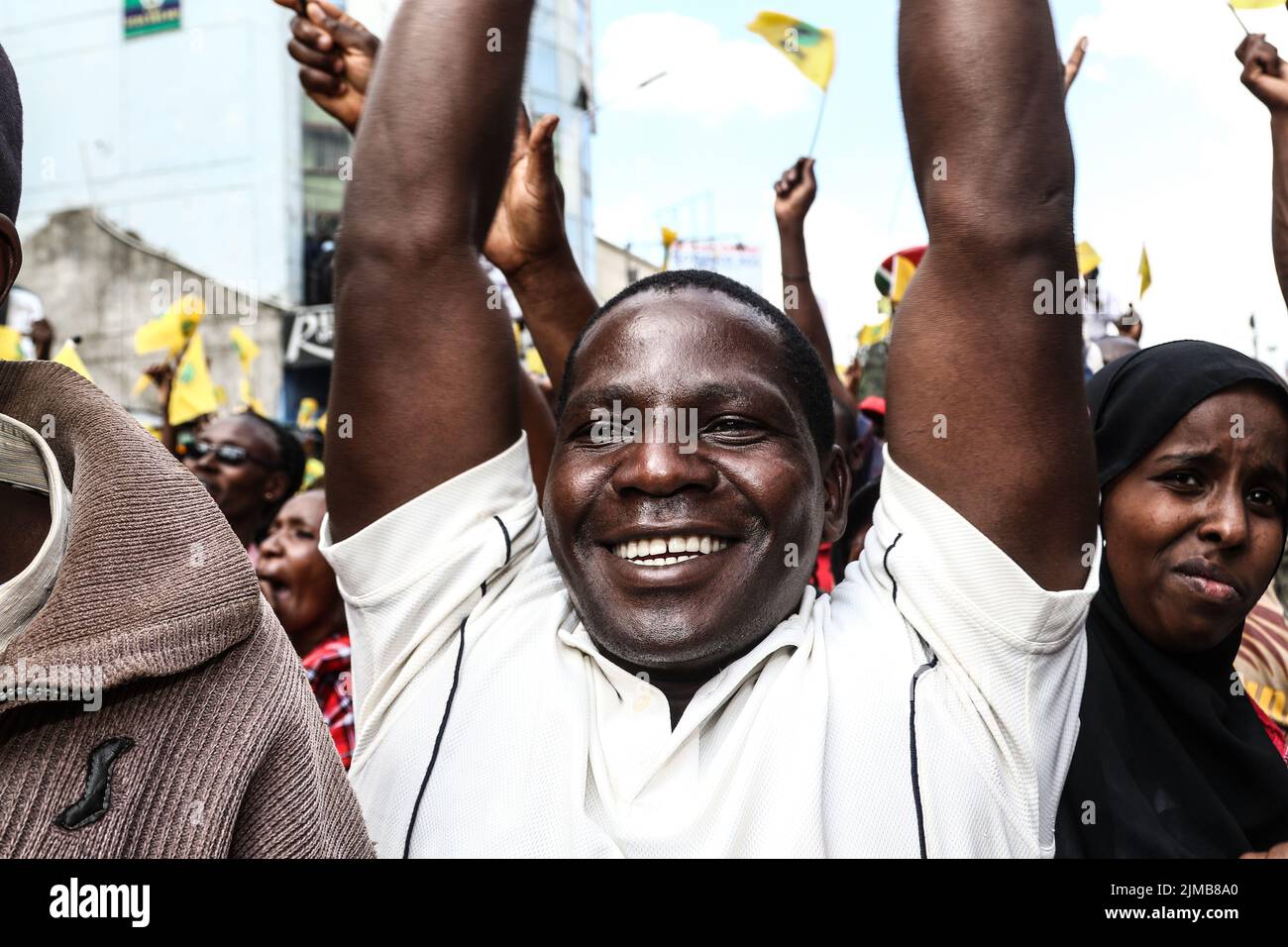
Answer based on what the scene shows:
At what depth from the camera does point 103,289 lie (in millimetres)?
19922

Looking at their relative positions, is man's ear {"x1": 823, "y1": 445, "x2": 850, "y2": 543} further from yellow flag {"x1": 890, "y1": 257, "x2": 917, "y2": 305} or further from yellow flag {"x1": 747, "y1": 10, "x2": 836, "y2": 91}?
yellow flag {"x1": 890, "y1": 257, "x2": 917, "y2": 305}

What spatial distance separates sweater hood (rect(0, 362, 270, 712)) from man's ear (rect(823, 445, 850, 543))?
1005 mm

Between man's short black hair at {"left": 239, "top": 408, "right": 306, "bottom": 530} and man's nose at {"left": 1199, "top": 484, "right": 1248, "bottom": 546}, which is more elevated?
man's nose at {"left": 1199, "top": 484, "right": 1248, "bottom": 546}

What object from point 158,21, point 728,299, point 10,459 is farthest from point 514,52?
point 158,21

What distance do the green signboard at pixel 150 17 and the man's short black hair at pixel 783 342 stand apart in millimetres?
26194

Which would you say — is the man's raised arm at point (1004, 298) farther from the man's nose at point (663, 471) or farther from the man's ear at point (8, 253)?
the man's ear at point (8, 253)

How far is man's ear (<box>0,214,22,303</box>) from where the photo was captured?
123 centimetres

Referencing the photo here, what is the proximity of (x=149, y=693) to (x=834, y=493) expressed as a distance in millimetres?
1170

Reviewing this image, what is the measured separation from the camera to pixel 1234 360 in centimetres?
219

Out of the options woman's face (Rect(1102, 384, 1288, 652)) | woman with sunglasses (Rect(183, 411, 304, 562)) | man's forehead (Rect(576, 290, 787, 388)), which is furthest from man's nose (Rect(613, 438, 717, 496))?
woman with sunglasses (Rect(183, 411, 304, 562))

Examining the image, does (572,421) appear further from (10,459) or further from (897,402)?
(10,459)

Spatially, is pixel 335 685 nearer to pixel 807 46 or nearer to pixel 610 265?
pixel 807 46

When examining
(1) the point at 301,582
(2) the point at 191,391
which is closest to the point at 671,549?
(1) the point at 301,582

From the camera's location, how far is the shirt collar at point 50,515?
1.15 m
